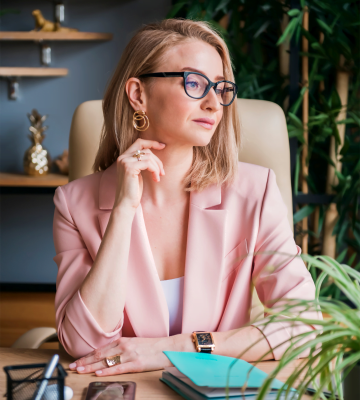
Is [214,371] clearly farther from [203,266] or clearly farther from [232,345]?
[203,266]

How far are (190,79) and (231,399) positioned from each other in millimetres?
783

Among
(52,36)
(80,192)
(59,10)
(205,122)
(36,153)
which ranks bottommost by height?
(36,153)

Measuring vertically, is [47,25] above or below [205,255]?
above

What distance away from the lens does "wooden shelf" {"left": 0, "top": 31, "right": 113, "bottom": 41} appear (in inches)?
118

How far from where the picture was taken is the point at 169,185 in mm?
1345

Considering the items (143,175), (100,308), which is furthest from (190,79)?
(100,308)

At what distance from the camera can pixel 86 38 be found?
9.87 feet

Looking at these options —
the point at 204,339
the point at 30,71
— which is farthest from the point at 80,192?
the point at 30,71

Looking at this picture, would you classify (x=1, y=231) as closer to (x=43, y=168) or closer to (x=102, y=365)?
(x=43, y=168)

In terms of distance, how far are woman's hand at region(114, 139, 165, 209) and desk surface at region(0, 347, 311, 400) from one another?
397 mm

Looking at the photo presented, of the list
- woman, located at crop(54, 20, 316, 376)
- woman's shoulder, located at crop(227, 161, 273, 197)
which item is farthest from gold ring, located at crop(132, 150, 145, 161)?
woman's shoulder, located at crop(227, 161, 273, 197)

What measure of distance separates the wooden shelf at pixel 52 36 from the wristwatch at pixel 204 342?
97.5 inches

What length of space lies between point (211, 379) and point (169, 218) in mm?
629

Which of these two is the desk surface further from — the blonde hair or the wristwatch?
the blonde hair
